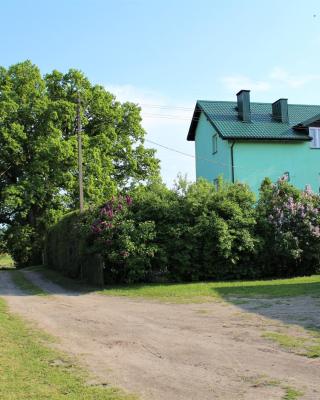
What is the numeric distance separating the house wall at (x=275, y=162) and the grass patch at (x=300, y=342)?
23.0 m

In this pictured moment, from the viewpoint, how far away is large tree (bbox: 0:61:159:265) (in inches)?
1346

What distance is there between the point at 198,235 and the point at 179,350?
11773 mm

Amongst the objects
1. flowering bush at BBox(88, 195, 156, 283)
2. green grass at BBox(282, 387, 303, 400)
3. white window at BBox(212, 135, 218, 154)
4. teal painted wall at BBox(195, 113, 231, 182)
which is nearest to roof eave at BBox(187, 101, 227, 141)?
teal painted wall at BBox(195, 113, 231, 182)

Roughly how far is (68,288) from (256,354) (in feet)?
46.0

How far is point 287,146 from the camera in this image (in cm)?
3303

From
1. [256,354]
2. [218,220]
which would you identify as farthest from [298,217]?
[256,354]

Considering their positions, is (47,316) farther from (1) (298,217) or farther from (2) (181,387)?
(1) (298,217)

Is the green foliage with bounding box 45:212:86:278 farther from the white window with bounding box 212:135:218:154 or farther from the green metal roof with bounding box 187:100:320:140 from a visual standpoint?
the white window with bounding box 212:135:218:154

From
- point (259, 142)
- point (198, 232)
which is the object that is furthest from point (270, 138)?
point (198, 232)

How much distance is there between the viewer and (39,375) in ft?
21.8

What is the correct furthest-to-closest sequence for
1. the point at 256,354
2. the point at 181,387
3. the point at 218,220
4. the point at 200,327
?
the point at 218,220
the point at 200,327
the point at 256,354
the point at 181,387

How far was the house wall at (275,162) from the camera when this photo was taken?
32.2 metres

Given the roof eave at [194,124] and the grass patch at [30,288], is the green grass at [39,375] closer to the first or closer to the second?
the grass patch at [30,288]

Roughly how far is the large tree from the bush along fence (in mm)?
13167
